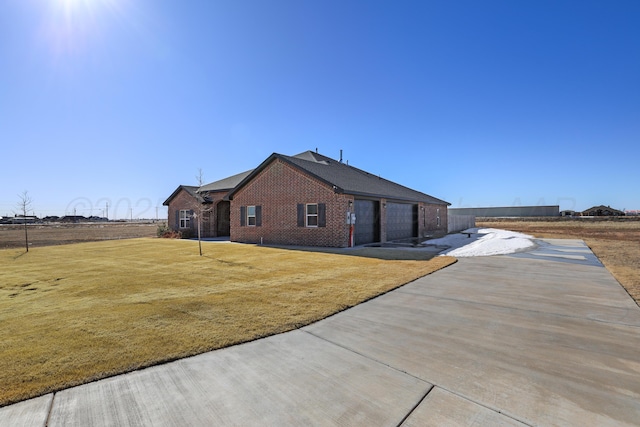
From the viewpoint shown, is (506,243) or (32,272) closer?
(32,272)

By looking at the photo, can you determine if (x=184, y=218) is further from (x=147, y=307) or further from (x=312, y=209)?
(x=147, y=307)

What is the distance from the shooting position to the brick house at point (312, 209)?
605 inches

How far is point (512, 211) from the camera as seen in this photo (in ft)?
261

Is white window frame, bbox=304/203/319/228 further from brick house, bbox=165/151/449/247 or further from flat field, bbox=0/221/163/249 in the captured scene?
flat field, bbox=0/221/163/249

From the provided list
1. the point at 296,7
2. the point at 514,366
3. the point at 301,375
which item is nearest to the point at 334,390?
the point at 301,375

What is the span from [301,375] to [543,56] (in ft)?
60.5

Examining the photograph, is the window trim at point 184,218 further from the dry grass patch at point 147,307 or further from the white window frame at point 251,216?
the dry grass patch at point 147,307

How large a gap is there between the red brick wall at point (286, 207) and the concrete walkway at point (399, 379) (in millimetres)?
10035

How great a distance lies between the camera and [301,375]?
10.4ft

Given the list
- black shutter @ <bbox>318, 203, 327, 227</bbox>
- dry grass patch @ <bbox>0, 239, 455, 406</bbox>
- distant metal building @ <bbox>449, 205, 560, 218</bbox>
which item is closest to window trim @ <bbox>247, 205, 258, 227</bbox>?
black shutter @ <bbox>318, 203, 327, 227</bbox>

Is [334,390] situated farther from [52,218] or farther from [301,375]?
[52,218]

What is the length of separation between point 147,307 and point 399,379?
4.70 meters

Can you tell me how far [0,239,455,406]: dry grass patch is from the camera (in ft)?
11.2

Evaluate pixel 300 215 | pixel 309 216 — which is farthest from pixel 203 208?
pixel 309 216
